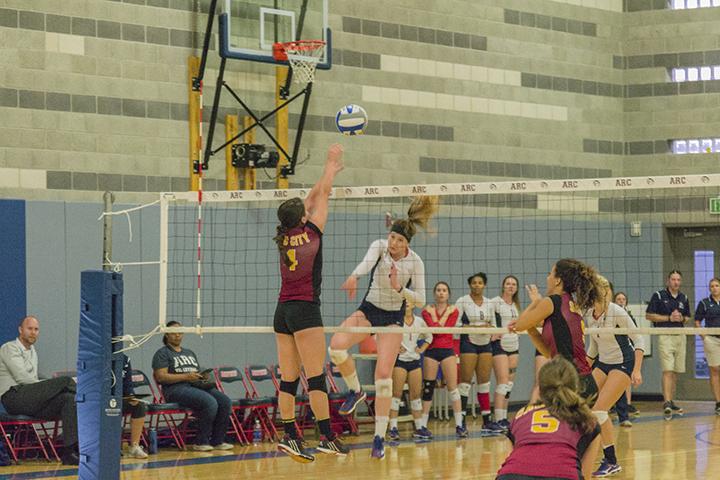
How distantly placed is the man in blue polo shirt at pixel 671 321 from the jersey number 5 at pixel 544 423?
34.0ft

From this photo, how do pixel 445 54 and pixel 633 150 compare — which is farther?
pixel 633 150

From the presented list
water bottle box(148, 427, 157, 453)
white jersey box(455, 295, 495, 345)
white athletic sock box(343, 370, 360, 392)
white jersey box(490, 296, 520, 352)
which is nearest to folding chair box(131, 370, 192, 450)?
water bottle box(148, 427, 157, 453)

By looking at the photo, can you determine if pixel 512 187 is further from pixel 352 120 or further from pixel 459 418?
pixel 459 418

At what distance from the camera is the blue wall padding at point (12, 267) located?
1276 cm

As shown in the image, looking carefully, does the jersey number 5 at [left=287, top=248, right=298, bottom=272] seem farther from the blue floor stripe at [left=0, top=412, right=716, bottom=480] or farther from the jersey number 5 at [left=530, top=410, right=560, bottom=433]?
the blue floor stripe at [left=0, top=412, right=716, bottom=480]

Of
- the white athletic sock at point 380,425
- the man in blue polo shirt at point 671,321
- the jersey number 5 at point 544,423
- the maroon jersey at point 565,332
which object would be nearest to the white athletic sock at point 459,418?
the white athletic sock at point 380,425

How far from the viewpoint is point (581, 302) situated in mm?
7910

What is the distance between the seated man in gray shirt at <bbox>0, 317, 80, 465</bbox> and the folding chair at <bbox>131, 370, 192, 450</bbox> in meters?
1.09

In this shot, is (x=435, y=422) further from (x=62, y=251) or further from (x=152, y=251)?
(x=62, y=251)

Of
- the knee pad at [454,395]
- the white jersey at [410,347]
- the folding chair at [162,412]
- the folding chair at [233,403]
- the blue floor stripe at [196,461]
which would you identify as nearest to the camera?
the blue floor stripe at [196,461]

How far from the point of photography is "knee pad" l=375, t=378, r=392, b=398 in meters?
10.8

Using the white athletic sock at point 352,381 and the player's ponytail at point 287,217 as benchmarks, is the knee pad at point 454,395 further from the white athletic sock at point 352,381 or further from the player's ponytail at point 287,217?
the player's ponytail at point 287,217

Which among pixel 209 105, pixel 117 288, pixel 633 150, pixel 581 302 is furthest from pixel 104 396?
pixel 633 150

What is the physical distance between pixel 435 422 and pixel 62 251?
18.0 feet
